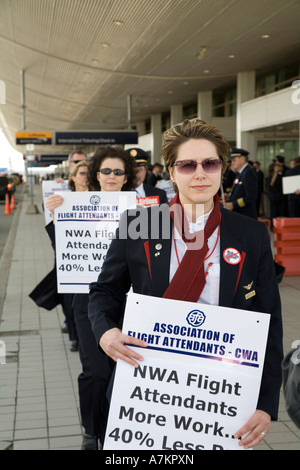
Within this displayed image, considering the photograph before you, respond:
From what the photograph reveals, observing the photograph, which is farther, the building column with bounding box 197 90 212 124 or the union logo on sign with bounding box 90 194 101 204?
the building column with bounding box 197 90 212 124

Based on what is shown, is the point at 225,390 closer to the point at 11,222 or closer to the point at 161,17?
the point at 161,17

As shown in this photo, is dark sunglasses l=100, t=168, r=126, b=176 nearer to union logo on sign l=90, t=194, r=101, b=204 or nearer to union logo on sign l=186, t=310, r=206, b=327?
union logo on sign l=90, t=194, r=101, b=204

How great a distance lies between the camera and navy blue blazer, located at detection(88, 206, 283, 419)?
227cm

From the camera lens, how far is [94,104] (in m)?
33.8

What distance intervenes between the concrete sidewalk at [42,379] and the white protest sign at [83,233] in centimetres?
101

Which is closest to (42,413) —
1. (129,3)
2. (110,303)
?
(110,303)

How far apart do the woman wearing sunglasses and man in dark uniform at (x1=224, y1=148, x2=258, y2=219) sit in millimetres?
7446

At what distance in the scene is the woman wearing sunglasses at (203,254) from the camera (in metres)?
2.23

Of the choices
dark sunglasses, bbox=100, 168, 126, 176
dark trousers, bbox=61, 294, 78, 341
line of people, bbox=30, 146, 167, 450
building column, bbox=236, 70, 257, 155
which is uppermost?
building column, bbox=236, 70, 257, 155

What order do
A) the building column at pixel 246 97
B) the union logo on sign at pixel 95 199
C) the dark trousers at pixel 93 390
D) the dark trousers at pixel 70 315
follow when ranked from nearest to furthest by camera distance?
the dark trousers at pixel 93 390 < the union logo on sign at pixel 95 199 < the dark trousers at pixel 70 315 < the building column at pixel 246 97

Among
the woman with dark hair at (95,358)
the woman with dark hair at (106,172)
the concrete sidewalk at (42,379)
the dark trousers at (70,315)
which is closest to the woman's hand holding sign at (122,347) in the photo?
the woman with dark hair at (95,358)

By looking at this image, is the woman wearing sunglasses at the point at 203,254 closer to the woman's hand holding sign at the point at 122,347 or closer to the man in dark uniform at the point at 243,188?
the woman's hand holding sign at the point at 122,347

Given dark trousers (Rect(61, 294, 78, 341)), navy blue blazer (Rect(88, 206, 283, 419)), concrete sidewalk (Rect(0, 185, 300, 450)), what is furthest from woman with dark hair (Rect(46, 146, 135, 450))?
dark trousers (Rect(61, 294, 78, 341))

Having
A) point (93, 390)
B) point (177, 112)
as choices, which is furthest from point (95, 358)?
point (177, 112)
